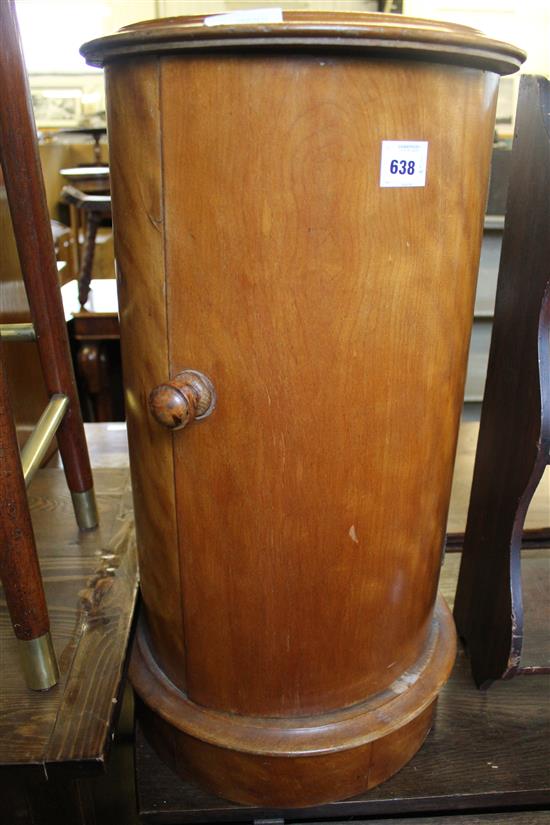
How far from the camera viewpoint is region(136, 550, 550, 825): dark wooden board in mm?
936

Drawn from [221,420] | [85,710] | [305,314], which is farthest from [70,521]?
[305,314]

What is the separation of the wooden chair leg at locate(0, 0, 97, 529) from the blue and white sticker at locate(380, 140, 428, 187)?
534 mm

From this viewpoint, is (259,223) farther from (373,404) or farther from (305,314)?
(373,404)

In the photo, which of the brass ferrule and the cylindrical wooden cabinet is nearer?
the cylindrical wooden cabinet

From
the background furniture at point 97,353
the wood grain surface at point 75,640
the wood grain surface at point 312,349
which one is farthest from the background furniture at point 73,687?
the background furniture at point 97,353

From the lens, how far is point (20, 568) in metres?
0.80

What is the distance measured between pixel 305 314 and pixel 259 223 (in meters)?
0.10

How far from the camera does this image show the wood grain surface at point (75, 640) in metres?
0.80

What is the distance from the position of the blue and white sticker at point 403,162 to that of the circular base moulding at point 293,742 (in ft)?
2.10

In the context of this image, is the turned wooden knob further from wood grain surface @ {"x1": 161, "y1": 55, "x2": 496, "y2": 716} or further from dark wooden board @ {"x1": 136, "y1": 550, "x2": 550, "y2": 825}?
dark wooden board @ {"x1": 136, "y1": 550, "x2": 550, "y2": 825}

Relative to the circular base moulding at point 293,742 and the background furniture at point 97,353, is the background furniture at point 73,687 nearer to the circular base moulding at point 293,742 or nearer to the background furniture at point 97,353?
the circular base moulding at point 293,742

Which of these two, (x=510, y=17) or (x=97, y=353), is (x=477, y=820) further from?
(x=510, y=17)

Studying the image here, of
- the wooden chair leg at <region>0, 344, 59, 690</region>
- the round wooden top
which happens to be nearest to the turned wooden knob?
the wooden chair leg at <region>0, 344, 59, 690</region>

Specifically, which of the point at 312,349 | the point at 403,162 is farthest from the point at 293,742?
the point at 403,162
